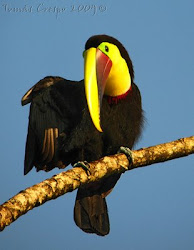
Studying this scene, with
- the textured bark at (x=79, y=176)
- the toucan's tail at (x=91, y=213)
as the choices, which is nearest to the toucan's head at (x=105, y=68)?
the textured bark at (x=79, y=176)

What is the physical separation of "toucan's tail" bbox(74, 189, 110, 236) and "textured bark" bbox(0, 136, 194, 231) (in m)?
1.74

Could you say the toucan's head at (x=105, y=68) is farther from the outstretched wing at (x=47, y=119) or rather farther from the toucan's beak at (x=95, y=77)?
the outstretched wing at (x=47, y=119)

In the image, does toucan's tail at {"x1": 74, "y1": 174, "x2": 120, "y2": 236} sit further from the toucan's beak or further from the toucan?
the toucan's beak

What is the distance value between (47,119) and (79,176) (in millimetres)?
2246

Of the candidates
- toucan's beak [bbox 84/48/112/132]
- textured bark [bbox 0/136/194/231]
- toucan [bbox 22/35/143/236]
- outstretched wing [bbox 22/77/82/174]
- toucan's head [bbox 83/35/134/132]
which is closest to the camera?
textured bark [bbox 0/136/194/231]

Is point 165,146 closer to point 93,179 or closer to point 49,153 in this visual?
point 93,179

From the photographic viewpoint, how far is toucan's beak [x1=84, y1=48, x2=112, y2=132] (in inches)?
235

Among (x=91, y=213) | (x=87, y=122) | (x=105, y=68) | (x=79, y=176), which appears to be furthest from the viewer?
(x=91, y=213)

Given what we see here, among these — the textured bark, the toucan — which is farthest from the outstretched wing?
the textured bark

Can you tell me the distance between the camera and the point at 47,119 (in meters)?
7.06

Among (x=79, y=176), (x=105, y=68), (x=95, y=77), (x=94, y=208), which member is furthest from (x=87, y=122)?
(x=79, y=176)

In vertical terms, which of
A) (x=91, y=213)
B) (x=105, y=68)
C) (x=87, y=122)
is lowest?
(x=91, y=213)

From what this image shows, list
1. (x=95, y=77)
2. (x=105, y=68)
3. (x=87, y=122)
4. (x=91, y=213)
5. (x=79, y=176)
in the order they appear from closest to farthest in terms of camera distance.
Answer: (x=79, y=176), (x=95, y=77), (x=87, y=122), (x=105, y=68), (x=91, y=213)

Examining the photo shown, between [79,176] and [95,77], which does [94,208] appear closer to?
[95,77]
